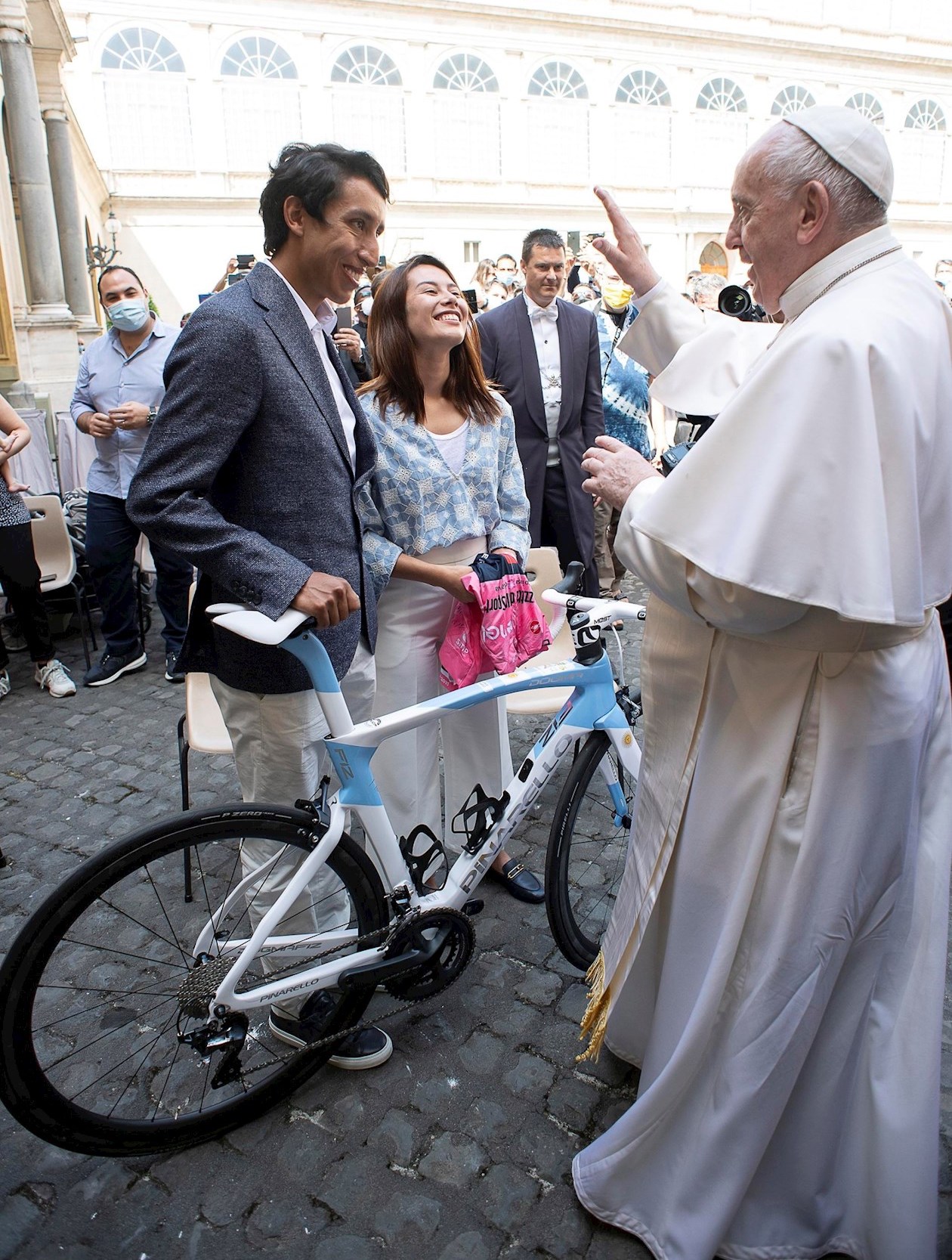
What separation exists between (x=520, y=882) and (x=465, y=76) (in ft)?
117

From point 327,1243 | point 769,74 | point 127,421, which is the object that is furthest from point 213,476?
point 769,74

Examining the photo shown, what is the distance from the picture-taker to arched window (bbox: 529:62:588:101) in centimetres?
3316

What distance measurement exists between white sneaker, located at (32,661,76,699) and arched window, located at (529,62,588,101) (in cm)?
3474

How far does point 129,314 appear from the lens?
17.0 ft

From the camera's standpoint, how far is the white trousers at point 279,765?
7.11 feet

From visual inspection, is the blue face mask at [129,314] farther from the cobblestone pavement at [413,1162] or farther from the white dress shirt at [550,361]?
the cobblestone pavement at [413,1162]

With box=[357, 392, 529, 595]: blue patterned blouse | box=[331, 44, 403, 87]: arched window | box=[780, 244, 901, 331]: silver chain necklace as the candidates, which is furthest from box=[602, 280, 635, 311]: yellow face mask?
box=[331, 44, 403, 87]: arched window

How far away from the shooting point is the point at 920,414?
1.38 meters

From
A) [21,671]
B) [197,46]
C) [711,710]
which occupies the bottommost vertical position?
[21,671]

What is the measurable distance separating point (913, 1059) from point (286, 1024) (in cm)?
154

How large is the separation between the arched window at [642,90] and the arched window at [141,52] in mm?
16576

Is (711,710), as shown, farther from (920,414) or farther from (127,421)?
(127,421)

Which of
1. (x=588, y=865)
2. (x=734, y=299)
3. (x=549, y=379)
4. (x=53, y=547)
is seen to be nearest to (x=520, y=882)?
(x=588, y=865)

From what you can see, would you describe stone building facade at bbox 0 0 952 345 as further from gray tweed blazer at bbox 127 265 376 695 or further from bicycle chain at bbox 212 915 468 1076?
bicycle chain at bbox 212 915 468 1076
